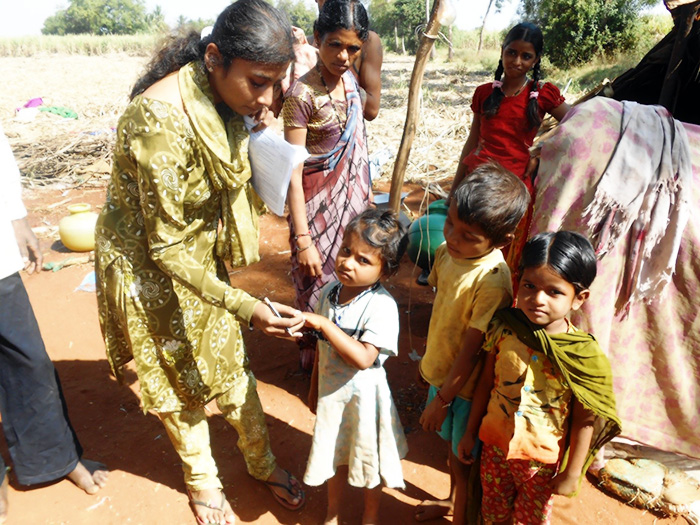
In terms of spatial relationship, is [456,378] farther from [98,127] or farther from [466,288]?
[98,127]

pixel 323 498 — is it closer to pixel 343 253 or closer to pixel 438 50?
pixel 343 253

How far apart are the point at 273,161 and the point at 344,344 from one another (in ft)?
2.26

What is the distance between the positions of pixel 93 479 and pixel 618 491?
2.52m

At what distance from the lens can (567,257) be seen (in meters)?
1.58

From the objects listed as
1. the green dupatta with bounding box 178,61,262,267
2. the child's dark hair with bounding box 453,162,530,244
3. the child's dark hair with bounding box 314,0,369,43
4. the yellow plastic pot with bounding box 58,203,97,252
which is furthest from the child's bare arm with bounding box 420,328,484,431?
the yellow plastic pot with bounding box 58,203,97,252

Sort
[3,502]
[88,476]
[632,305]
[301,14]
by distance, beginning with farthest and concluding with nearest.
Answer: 1. [301,14]
2. [88,476]
3. [3,502]
4. [632,305]

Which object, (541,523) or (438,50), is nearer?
(541,523)

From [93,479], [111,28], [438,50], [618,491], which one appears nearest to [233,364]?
[93,479]

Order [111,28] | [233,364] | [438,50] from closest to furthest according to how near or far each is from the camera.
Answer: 1. [233,364]
2. [438,50]
3. [111,28]

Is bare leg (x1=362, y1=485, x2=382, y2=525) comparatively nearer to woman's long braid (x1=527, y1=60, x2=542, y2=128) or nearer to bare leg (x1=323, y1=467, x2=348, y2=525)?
bare leg (x1=323, y1=467, x2=348, y2=525)

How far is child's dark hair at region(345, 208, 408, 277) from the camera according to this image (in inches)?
71.6

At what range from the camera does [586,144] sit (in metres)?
2.07

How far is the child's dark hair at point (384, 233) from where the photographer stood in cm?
182

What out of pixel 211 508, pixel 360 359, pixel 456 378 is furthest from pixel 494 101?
pixel 211 508
